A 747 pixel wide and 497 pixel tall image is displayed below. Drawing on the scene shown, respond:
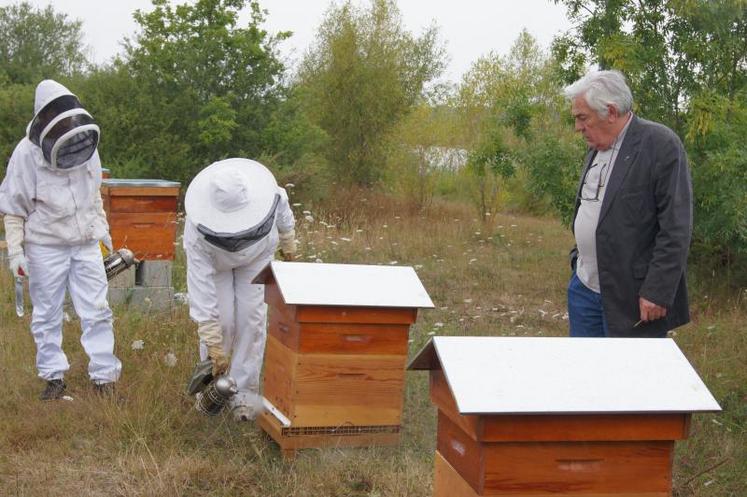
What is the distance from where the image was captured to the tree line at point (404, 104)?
26.1 ft

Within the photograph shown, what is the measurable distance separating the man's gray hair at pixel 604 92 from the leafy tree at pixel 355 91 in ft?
49.3

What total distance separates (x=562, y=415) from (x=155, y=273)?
219 inches

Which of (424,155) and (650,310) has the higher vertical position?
(650,310)

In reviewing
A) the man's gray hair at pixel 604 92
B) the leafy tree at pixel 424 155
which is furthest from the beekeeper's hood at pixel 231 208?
the leafy tree at pixel 424 155

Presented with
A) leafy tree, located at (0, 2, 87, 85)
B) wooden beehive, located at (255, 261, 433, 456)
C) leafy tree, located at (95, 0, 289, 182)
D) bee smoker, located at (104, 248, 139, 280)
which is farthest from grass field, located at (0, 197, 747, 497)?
leafy tree, located at (0, 2, 87, 85)

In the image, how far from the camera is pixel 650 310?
3400 millimetres

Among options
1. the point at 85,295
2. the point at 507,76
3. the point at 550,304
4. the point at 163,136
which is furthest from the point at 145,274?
the point at 507,76

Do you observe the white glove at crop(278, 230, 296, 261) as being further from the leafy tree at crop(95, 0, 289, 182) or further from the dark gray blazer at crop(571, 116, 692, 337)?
the leafy tree at crop(95, 0, 289, 182)

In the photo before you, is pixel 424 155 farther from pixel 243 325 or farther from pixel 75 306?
pixel 243 325

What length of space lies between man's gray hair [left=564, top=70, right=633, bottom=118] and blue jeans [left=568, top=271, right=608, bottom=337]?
708 millimetres

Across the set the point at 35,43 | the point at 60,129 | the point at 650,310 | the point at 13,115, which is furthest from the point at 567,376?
the point at 35,43

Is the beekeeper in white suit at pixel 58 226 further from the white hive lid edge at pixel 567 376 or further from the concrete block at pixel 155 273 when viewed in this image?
the white hive lid edge at pixel 567 376

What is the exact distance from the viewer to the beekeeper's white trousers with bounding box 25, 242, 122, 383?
5.29m

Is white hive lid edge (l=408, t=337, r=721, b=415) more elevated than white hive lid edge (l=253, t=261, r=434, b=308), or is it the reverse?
white hive lid edge (l=408, t=337, r=721, b=415)
